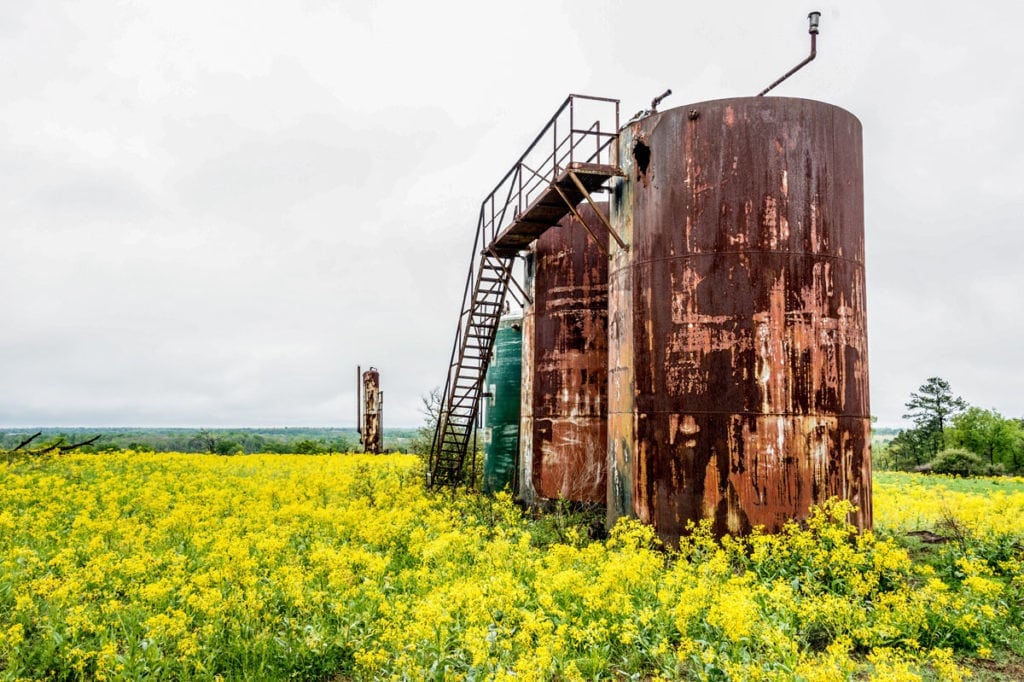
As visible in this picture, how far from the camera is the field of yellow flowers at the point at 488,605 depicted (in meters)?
6.39

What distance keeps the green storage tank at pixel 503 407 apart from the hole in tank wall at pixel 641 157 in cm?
721

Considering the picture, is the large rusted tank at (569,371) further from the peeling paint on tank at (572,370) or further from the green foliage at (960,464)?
the green foliage at (960,464)

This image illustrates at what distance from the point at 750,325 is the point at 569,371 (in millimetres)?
5503

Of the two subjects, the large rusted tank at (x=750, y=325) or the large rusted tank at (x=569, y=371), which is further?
the large rusted tank at (x=569, y=371)

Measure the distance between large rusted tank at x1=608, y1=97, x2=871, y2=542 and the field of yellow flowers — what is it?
2.28ft

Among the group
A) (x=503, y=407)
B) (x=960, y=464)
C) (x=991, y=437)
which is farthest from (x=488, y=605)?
(x=991, y=437)

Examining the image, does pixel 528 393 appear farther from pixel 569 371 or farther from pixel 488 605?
pixel 488 605

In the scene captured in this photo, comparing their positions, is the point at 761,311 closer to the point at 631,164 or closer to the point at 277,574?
the point at 631,164

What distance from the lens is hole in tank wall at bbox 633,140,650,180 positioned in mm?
11305

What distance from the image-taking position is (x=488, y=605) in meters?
7.02

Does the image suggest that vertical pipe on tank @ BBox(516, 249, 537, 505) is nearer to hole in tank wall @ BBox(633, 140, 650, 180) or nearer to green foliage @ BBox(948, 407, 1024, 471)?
hole in tank wall @ BBox(633, 140, 650, 180)

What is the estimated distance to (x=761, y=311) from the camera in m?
10.1

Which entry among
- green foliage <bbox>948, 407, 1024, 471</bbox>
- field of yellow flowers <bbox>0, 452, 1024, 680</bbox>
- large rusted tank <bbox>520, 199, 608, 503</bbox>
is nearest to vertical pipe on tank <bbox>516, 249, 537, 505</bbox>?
large rusted tank <bbox>520, 199, 608, 503</bbox>

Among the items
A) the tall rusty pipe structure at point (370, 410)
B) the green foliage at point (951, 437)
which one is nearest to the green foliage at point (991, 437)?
the green foliage at point (951, 437)
